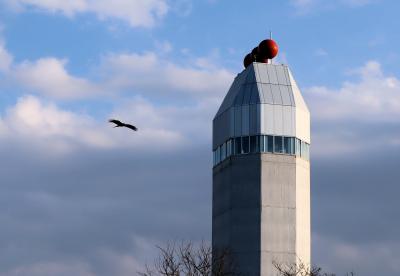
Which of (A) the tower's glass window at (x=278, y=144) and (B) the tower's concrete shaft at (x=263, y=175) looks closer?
(B) the tower's concrete shaft at (x=263, y=175)

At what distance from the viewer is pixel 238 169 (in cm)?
11662

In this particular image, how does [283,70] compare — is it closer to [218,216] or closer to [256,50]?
[256,50]

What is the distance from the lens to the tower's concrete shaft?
114188 millimetres

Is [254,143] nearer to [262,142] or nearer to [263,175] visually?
[262,142]

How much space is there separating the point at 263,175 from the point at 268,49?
16555mm

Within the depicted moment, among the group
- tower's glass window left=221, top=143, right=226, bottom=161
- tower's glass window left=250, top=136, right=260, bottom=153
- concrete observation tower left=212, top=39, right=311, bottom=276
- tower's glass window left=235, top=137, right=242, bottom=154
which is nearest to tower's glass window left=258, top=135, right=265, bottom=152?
concrete observation tower left=212, top=39, right=311, bottom=276

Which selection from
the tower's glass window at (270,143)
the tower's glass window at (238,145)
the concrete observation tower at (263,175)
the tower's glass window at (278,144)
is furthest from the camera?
the tower's glass window at (238,145)

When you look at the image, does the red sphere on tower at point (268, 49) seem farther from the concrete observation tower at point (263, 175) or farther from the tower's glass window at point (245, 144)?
the tower's glass window at point (245, 144)

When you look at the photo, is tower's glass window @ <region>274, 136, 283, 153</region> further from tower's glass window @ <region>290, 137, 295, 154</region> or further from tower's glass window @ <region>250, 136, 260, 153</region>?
tower's glass window @ <region>250, 136, 260, 153</region>

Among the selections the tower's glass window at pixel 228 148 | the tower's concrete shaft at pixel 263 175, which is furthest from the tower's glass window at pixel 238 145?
the tower's glass window at pixel 228 148

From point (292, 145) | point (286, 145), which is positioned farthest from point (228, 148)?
point (292, 145)

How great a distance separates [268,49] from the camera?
124 metres

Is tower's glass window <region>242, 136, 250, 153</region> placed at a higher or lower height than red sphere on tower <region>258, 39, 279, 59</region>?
lower

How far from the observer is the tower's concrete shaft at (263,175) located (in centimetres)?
11419
